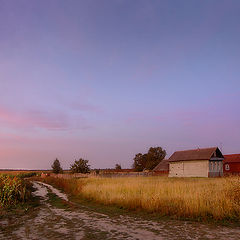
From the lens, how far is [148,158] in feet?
268

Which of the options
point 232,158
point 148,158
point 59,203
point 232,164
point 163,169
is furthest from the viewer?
point 148,158

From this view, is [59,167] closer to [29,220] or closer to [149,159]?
[149,159]

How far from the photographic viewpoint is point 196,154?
43.4 metres

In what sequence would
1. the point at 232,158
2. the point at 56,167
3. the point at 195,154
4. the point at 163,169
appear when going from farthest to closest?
the point at 56,167
the point at 163,169
the point at 232,158
the point at 195,154

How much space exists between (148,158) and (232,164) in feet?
112

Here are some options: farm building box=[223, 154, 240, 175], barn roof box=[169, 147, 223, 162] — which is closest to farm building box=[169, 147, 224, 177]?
barn roof box=[169, 147, 223, 162]

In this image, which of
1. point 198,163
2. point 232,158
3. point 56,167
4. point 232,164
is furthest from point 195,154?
point 56,167

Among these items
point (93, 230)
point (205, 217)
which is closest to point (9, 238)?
point (93, 230)

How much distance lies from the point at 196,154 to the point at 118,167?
52.2m

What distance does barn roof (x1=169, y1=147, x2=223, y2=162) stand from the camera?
41.2m

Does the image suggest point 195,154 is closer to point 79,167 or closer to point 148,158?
point 79,167

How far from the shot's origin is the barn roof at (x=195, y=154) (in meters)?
41.2

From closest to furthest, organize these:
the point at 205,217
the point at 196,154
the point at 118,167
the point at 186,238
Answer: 1. the point at 186,238
2. the point at 205,217
3. the point at 196,154
4. the point at 118,167

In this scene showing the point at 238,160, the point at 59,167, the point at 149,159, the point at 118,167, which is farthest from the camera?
the point at 118,167
